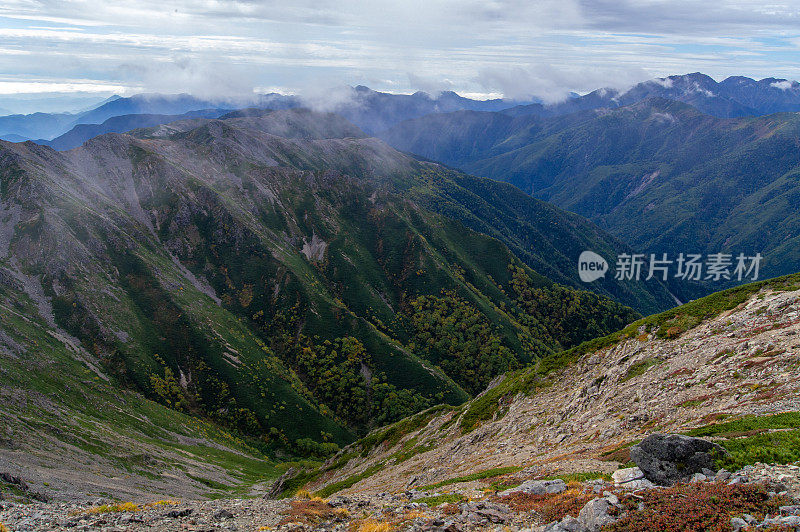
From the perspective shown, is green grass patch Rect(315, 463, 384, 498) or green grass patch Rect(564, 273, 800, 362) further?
green grass patch Rect(315, 463, 384, 498)

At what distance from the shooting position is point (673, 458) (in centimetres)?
2581

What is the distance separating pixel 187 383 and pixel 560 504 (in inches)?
7794

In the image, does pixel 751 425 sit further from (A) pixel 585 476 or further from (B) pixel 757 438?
(A) pixel 585 476

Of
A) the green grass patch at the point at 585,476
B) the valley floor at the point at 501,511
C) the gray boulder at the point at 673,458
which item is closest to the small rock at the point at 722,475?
the valley floor at the point at 501,511

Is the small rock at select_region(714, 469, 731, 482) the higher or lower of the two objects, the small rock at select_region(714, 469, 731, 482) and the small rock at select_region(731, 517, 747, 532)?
the lower

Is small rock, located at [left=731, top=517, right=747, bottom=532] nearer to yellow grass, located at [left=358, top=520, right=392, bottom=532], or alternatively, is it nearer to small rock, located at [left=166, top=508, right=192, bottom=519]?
yellow grass, located at [left=358, top=520, right=392, bottom=532]

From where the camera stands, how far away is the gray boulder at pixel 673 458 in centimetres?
2520

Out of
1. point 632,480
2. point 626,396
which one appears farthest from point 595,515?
point 626,396

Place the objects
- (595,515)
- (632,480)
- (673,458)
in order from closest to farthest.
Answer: (595,515) → (673,458) → (632,480)

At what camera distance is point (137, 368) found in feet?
577

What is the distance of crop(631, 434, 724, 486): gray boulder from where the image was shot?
25.2 meters

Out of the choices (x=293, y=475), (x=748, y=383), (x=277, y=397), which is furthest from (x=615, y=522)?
(x=277, y=397)

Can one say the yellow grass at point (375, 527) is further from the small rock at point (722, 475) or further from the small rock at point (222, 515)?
the small rock at point (722, 475)

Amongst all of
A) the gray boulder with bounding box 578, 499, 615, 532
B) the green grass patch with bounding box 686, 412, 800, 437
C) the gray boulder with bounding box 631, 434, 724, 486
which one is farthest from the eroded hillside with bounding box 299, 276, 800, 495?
the gray boulder with bounding box 578, 499, 615, 532
